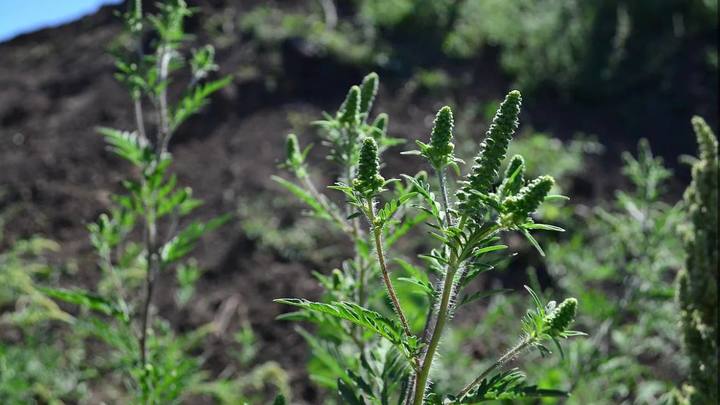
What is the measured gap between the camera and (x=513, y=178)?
1360 millimetres

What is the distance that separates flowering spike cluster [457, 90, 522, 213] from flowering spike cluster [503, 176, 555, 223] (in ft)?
0.22

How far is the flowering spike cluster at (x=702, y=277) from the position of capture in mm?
2326

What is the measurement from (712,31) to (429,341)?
26.8 feet

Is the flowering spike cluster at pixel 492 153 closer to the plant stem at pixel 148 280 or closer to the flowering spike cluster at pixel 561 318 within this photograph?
the flowering spike cluster at pixel 561 318

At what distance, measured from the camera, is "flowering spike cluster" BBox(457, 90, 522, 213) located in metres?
1.33

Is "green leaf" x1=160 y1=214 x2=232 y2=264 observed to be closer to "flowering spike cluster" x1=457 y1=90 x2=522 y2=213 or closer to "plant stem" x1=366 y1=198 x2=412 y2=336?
"plant stem" x1=366 y1=198 x2=412 y2=336

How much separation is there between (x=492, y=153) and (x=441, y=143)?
12 cm

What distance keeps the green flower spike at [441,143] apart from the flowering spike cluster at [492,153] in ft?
0.27

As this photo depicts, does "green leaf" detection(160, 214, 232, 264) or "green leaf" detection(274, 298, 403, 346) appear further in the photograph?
"green leaf" detection(160, 214, 232, 264)

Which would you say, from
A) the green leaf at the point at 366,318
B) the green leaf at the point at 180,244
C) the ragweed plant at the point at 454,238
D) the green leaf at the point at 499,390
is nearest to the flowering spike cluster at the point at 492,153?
the ragweed plant at the point at 454,238

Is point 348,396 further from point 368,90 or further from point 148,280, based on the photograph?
point 148,280

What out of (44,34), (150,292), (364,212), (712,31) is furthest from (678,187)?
(44,34)

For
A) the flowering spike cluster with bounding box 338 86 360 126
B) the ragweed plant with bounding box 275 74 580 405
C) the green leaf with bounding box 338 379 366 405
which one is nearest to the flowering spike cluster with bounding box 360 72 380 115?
the flowering spike cluster with bounding box 338 86 360 126

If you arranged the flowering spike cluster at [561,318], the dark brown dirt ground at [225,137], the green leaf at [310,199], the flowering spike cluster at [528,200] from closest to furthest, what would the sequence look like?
the flowering spike cluster at [528,200], the flowering spike cluster at [561,318], the green leaf at [310,199], the dark brown dirt ground at [225,137]
